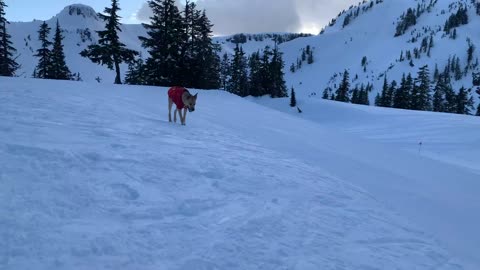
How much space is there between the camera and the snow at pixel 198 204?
3734 millimetres

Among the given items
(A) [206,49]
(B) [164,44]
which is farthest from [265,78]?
(B) [164,44]

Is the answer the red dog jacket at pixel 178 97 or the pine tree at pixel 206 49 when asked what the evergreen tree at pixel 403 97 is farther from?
the red dog jacket at pixel 178 97

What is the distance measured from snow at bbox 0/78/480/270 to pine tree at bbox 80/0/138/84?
29377 mm

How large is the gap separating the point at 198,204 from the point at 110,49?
3704cm

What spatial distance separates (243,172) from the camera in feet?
23.4

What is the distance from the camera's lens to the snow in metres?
3.73

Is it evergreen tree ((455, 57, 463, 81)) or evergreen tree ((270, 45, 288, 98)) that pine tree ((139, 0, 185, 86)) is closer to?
evergreen tree ((270, 45, 288, 98))

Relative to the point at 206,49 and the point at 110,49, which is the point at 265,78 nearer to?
the point at 206,49

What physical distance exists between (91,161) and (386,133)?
27682mm

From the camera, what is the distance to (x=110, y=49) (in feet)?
126

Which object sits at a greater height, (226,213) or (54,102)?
(54,102)

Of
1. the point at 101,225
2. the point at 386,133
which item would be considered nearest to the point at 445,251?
the point at 101,225

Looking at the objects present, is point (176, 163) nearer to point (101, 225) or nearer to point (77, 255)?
point (101, 225)

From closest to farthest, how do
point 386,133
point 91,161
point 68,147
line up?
point 91,161
point 68,147
point 386,133
